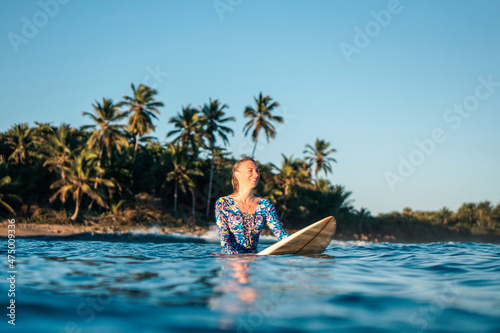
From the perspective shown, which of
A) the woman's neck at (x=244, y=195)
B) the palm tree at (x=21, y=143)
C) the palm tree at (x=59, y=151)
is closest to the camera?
the woman's neck at (x=244, y=195)

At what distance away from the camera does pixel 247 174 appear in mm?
5383

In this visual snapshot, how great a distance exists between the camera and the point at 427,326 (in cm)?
194

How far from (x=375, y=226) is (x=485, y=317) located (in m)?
56.1

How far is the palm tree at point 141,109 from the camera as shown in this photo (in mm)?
42719

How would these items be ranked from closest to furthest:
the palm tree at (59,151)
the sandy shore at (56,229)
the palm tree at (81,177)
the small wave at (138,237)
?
the sandy shore at (56,229)
the small wave at (138,237)
the palm tree at (81,177)
the palm tree at (59,151)

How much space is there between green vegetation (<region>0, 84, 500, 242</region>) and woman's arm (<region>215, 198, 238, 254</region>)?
32328 millimetres

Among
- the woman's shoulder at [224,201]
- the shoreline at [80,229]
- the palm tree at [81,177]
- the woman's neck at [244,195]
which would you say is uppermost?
the palm tree at [81,177]

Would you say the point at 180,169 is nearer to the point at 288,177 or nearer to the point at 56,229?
the point at 288,177

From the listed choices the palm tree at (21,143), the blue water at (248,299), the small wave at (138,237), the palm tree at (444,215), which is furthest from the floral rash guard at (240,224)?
the palm tree at (444,215)

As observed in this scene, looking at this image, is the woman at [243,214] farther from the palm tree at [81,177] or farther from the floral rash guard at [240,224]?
the palm tree at [81,177]

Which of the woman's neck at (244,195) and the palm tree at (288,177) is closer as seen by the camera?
the woman's neck at (244,195)

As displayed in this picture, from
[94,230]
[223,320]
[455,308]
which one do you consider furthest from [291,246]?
[94,230]

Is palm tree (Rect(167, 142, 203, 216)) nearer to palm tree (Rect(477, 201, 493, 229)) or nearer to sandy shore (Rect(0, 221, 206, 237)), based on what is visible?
sandy shore (Rect(0, 221, 206, 237))

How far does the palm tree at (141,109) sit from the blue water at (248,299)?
4037 cm
